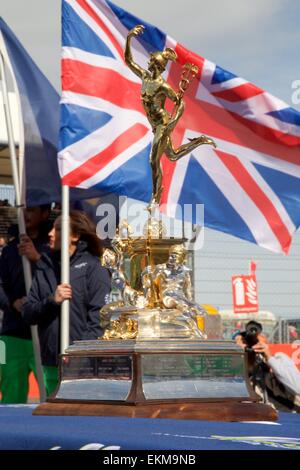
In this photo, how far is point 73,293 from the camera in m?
5.20

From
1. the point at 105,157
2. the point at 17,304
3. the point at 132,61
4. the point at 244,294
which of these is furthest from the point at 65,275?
the point at 244,294

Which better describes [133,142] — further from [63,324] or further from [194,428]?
[194,428]

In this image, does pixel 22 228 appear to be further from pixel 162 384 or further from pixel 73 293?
pixel 162 384

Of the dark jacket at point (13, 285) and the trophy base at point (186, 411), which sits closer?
the trophy base at point (186, 411)

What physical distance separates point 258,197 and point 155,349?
154 inches

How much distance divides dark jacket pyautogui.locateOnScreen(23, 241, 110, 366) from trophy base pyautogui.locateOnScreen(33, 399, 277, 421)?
5.75 ft

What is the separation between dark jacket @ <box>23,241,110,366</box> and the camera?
510cm

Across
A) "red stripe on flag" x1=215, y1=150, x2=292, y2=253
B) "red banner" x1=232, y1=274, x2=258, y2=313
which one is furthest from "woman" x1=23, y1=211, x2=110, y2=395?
"red banner" x1=232, y1=274, x2=258, y2=313

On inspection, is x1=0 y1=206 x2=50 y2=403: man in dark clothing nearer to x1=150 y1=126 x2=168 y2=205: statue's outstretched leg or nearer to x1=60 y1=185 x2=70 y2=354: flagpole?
x1=60 y1=185 x2=70 y2=354: flagpole

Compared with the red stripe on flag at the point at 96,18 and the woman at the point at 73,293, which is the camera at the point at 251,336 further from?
the red stripe on flag at the point at 96,18

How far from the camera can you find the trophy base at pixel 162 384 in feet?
10.3

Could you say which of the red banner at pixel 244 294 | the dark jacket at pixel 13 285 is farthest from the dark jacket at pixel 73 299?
the red banner at pixel 244 294

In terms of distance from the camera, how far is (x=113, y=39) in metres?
6.75

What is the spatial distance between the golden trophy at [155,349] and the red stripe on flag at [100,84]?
250 cm
